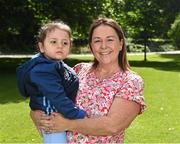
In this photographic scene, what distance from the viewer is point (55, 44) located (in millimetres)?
4055

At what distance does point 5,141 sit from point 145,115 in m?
4.04

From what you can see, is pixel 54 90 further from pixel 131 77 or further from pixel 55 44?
pixel 131 77

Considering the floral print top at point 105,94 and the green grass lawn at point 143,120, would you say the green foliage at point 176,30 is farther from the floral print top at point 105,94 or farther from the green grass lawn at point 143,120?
the floral print top at point 105,94

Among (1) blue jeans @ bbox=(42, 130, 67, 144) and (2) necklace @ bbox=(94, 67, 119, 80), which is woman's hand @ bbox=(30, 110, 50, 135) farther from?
(2) necklace @ bbox=(94, 67, 119, 80)

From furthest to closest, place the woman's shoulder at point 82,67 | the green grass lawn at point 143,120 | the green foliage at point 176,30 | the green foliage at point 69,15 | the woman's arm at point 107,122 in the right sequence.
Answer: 1. the green foliage at point 176,30
2. the green foliage at point 69,15
3. the green grass lawn at point 143,120
4. the woman's shoulder at point 82,67
5. the woman's arm at point 107,122

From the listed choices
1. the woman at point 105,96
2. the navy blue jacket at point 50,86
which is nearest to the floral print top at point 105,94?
the woman at point 105,96

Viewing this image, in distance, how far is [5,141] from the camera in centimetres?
907

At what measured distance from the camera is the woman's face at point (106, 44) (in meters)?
4.08

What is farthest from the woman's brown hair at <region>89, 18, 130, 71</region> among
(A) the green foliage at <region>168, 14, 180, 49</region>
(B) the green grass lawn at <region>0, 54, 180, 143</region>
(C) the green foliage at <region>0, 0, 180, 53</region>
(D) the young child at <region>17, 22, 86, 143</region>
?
(A) the green foliage at <region>168, 14, 180, 49</region>

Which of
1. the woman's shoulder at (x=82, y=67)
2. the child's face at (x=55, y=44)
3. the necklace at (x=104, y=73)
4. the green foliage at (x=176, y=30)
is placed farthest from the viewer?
the green foliage at (x=176, y=30)

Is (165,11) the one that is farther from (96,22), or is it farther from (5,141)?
(96,22)

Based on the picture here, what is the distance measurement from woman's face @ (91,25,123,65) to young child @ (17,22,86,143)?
0.25m

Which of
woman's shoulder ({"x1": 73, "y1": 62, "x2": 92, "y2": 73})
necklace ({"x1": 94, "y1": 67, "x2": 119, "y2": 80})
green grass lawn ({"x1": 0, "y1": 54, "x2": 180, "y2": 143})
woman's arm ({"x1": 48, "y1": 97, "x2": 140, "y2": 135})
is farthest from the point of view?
green grass lawn ({"x1": 0, "y1": 54, "x2": 180, "y2": 143})

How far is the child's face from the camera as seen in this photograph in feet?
13.3
